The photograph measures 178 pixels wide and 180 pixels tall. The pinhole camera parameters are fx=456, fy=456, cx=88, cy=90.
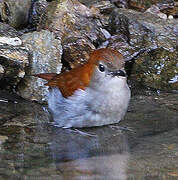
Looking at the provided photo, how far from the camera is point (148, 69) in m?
6.66

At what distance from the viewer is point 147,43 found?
6863 millimetres

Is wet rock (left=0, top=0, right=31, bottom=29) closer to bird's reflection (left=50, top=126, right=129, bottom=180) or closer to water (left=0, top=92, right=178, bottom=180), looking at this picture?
water (left=0, top=92, right=178, bottom=180)

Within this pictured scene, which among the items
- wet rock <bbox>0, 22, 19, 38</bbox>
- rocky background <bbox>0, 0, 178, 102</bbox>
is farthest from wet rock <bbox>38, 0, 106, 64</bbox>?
wet rock <bbox>0, 22, 19, 38</bbox>

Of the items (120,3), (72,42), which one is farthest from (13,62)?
(120,3)

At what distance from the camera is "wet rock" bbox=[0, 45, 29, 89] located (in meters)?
5.75

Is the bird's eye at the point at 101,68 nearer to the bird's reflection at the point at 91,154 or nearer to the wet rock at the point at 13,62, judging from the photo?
the bird's reflection at the point at 91,154

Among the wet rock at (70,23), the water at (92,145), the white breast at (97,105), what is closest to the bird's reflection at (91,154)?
the water at (92,145)

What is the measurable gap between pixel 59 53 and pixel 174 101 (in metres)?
1.70

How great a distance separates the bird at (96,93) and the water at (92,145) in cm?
15

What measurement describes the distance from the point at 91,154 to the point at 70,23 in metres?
3.44

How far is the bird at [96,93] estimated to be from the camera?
4.88m

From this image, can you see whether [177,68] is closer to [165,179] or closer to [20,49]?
[20,49]

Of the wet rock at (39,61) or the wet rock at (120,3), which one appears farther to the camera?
the wet rock at (120,3)

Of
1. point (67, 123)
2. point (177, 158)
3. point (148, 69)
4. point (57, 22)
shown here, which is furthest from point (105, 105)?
point (57, 22)
